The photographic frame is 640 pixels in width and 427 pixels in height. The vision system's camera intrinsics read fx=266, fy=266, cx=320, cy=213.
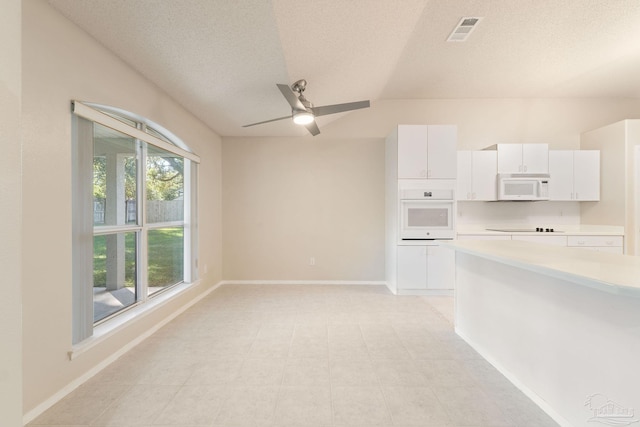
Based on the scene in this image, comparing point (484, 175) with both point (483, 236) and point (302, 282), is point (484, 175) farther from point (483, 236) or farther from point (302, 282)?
point (302, 282)

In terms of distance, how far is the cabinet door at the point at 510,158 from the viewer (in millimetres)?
4172

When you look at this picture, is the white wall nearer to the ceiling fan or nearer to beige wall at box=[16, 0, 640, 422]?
the ceiling fan

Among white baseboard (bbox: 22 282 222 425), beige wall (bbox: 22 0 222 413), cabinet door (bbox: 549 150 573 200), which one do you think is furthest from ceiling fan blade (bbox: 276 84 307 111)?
cabinet door (bbox: 549 150 573 200)

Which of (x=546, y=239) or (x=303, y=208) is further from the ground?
(x=303, y=208)

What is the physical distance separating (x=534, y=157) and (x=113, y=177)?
18.2 feet

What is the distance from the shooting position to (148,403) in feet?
5.63

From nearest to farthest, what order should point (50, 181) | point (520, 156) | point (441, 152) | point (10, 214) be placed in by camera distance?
1. point (10, 214)
2. point (50, 181)
3. point (441, 152)
4. point (520, 156)

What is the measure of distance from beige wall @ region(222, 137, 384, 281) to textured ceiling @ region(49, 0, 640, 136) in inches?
20.9

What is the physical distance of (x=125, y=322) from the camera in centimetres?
235

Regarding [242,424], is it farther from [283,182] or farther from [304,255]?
[283,182]

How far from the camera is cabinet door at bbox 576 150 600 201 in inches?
164

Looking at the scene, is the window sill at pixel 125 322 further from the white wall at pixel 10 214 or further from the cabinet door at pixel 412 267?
the cabinet door at pixel 412 267

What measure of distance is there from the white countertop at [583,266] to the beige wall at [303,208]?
256cm

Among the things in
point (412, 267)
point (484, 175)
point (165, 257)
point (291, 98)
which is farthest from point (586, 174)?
point (165, 257)
